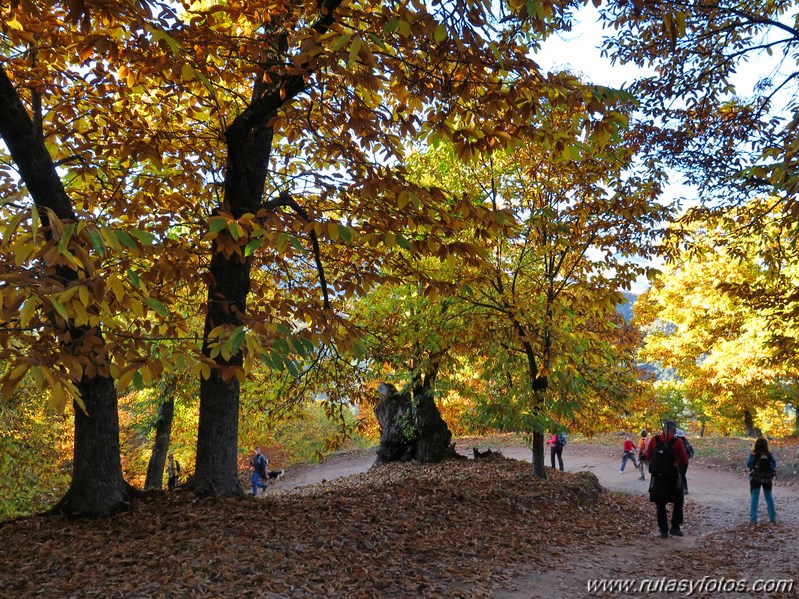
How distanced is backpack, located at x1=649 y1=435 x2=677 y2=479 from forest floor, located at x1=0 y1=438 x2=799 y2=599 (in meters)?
1.03

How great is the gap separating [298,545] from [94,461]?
251 centimetres

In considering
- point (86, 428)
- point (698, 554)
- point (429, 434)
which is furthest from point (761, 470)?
point (86, 428)

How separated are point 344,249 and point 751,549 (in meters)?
7.51

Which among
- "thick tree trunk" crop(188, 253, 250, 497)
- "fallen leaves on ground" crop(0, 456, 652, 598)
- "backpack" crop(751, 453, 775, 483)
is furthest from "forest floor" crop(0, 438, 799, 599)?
"backpack" crop(751, 453, 775, 483)

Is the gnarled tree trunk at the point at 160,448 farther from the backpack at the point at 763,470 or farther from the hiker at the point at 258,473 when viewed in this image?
the backpack at the point at 763,470

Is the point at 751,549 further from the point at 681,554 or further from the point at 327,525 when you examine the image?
the point at 327,525

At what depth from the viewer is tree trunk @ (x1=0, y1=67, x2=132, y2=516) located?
5.50 metres

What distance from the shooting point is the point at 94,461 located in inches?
236

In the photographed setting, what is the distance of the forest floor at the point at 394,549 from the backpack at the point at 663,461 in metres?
Answer: 1.03

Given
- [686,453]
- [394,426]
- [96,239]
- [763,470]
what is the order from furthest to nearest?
[394,426], [763,470], [686,453], [96,239]

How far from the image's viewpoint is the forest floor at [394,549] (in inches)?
182

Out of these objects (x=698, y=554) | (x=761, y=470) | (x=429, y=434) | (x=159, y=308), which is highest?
(x=159, y=308)

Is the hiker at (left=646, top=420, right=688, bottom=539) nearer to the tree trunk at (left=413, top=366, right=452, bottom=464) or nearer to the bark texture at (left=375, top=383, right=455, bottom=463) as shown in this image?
the bark texture at (left=375, top=383, right=455, bottom=463)

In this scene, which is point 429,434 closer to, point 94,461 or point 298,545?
point 298,545
